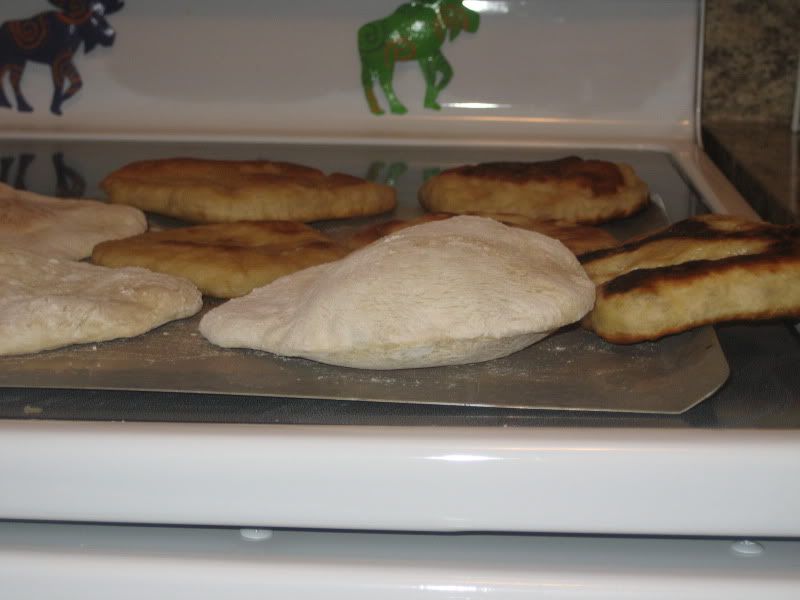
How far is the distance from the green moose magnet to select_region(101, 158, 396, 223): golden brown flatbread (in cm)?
34

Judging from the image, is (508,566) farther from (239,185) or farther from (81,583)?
(239,185)

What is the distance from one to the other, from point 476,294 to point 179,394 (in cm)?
24

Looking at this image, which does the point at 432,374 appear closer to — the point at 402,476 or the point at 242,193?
the point at 402,476

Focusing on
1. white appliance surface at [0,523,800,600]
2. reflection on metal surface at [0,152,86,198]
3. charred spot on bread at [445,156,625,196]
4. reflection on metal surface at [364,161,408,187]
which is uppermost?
charred spot on bread at [445,156,625,196]

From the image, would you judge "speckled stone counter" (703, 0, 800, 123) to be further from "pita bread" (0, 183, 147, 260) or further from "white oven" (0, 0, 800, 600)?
"pita bread" (0, 183, 147, 260)

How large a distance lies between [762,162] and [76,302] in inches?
36.7

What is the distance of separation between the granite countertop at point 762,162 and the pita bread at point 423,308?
0.45m

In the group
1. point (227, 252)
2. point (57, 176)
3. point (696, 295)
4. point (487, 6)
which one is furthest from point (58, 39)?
point (696, 295)

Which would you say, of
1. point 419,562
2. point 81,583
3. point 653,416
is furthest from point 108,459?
point 653,416

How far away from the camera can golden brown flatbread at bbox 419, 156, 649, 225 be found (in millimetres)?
1185

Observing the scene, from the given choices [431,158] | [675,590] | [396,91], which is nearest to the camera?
[675,590]

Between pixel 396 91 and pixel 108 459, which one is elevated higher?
pixel 396 91

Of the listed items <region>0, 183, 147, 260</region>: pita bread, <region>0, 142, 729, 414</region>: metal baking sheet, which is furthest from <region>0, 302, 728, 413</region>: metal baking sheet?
<region>0, 183, 147, 260</region>: pita bread

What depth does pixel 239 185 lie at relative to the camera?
1230 mm
